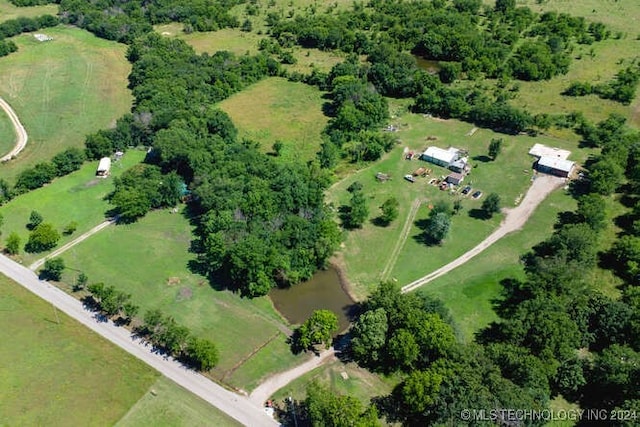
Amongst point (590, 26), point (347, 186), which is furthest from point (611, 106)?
point (347, 186)

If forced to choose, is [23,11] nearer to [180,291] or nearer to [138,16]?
[138,16]

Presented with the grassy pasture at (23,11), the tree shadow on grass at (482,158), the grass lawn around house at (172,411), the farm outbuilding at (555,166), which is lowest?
the grass lawn around house at (172,411)

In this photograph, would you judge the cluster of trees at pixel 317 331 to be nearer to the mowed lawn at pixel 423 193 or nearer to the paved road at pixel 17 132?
the mowed lawn at pixel 423 193

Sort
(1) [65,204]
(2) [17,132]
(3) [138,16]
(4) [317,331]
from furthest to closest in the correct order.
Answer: (3) [138,16]
(2) [17,132]
(1) [65,204]
(4) [317,331]

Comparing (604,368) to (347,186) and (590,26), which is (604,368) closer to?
(347,186)

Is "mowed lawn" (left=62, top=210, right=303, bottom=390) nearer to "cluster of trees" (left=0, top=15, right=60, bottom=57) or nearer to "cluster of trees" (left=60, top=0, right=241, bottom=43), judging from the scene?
"cluster of trees" (left=60, top=0, right=241, bottom=43)

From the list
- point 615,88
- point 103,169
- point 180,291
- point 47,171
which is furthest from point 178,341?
point 615,88

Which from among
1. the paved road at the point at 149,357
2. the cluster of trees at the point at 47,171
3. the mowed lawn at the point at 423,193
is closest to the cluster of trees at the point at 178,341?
the paved road at the point at 149,357

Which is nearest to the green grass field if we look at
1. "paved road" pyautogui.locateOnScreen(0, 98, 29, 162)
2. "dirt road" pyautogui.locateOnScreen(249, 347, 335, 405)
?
"paved road" pyautogui.locateOnScreen(0, 98, 29, 162)
